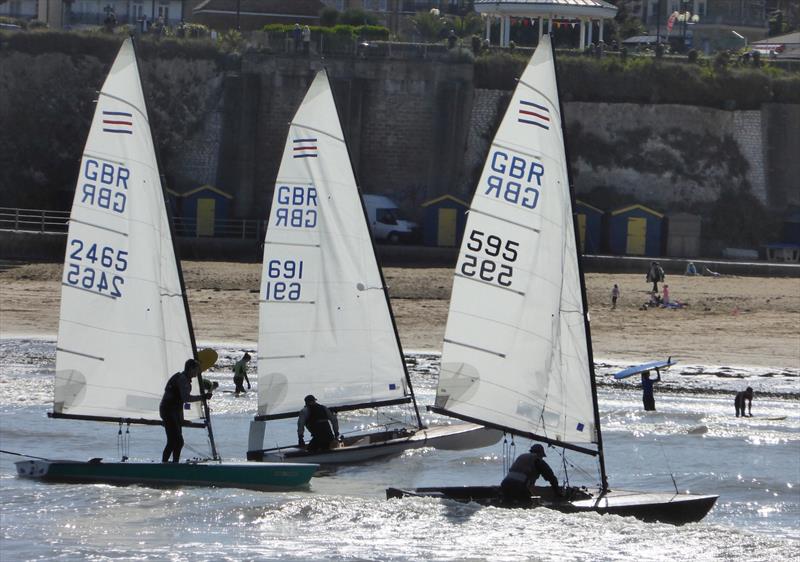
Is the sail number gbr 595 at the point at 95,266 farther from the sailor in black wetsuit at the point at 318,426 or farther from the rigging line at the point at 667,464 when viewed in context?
the rigging line at the point at 667,464

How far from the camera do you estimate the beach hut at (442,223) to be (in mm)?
45406

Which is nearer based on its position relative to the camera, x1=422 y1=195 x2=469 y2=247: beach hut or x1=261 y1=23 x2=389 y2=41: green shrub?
x1=422 y1=195 x2=469 y2=247: beach hut

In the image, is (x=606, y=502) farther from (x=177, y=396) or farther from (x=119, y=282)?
(x=119, y=282)

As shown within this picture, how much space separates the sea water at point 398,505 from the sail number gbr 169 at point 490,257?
225cm

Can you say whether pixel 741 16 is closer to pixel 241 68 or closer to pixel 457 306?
pixel 241 68

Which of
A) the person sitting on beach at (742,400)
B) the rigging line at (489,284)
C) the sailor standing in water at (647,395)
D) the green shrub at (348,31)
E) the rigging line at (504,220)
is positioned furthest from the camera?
the green shrub at (348,31)

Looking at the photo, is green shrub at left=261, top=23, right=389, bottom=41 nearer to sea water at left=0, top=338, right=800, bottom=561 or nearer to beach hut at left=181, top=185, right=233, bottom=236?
beach hut at left=181, top=185, right=233, bottom=236

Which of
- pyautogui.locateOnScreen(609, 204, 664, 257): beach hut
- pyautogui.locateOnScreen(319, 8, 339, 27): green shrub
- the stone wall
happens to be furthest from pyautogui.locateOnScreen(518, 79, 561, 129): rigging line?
pyautogui.locateOnScreen(319, 8, 339, 27): green shrub

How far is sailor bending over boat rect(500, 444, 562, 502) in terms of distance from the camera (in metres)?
16.1

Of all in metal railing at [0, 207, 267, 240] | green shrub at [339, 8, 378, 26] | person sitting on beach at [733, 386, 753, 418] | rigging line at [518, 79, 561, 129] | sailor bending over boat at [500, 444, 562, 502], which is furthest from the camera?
green shrub at [339, 8, 378, 26]

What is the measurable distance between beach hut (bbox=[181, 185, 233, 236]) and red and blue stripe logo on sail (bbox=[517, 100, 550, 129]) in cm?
2941

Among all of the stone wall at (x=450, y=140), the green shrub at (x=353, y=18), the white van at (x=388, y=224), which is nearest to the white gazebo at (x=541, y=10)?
the stone wall at (x=450, y=140)

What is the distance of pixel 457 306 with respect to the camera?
1728 cm

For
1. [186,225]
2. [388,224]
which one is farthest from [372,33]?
[186,225]
